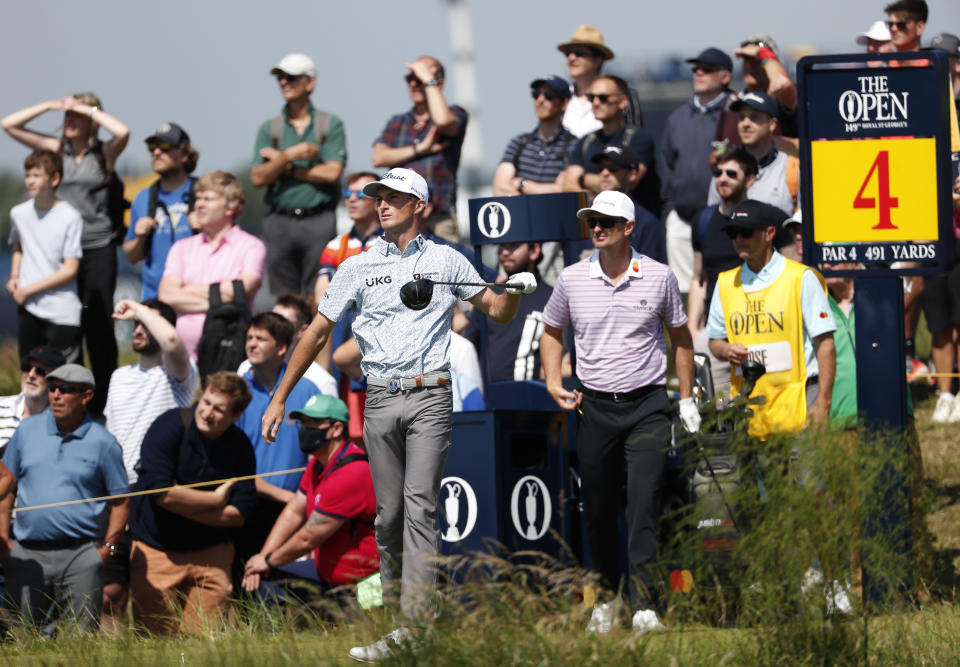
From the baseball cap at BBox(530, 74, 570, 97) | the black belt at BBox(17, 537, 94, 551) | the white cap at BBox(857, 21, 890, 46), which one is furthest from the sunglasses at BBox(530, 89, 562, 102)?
the black belt at BBox(17, 537, 94, 551)

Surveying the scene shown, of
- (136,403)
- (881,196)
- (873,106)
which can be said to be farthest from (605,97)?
(136,403)

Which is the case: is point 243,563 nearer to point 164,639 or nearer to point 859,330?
point 164,639

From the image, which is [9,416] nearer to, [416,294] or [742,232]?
[416,294]

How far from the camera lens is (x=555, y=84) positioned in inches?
478

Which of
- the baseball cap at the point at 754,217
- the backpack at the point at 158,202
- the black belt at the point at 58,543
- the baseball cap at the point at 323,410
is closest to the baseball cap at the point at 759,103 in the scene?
the baseball cap at the point at 754,217

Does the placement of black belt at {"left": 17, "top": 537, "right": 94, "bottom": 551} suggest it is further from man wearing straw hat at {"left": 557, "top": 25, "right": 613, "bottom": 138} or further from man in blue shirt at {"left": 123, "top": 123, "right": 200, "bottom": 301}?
man wearing straw hat at {"left": 557, "top": 25, "right": 613, "bottom": 138}

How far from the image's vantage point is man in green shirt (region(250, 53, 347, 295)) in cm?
1276

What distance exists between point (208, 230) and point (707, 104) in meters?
4.12

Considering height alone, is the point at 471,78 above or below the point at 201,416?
above

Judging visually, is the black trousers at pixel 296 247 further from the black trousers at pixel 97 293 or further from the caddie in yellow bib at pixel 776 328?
the caddie in yellow bib at pixel 776 328

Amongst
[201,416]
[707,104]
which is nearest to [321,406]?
[201,416]

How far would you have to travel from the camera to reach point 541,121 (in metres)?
12.5

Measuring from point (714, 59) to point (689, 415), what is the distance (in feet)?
15.8

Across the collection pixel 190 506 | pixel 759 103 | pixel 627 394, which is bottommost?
pixel 190 506
